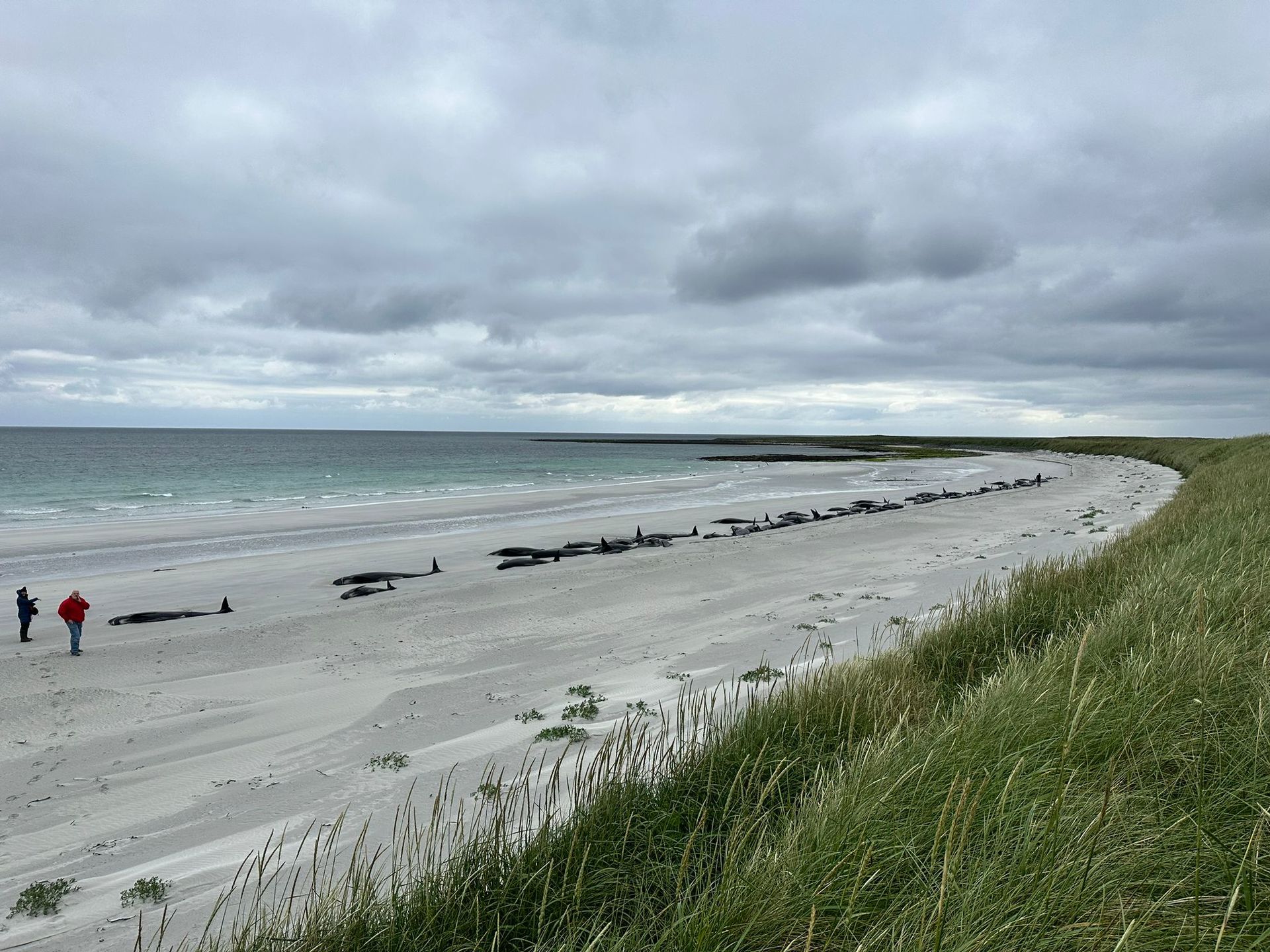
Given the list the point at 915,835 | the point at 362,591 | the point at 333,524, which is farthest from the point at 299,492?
the point at 915,835

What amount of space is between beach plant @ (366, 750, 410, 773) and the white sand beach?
0.41 ft

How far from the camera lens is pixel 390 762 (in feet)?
23.8

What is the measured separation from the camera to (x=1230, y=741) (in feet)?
12.3

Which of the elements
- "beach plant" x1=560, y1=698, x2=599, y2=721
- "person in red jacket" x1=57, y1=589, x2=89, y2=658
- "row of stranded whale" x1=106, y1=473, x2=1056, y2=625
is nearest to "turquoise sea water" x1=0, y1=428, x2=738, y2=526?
"row of stranded whale" x1=106, y1=473, x2=1056, y2=625

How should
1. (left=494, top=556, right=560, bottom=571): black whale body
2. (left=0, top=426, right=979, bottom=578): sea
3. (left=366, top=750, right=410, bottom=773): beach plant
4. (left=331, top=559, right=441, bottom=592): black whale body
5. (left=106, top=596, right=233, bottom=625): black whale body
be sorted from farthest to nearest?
1. (left=0, top=426, right=979, bottom=578): sea
2. (left=494, top=556, right=560, bottom=571): black whale body
3. (left=331, top=559, right=441, bottom=592): black whale body
4. (left=106, top=596, right=233, bottom=625): black whale body
5. (left=366, top=750, right=410, bottom=773): beach plant

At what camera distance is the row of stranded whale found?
49.3 ft

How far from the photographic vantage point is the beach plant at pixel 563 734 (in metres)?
7.48

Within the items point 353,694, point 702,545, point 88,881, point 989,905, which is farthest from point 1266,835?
point 702,545

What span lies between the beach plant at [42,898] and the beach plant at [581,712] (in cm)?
469

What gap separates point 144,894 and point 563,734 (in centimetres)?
386

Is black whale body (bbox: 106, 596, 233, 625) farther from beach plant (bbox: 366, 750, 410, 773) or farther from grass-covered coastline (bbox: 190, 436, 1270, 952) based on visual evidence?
grass-covered coastline (bbox: 190, 436, 1270, 952)

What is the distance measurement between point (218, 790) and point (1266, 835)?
8242mm

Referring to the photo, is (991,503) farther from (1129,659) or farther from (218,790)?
(218,790)

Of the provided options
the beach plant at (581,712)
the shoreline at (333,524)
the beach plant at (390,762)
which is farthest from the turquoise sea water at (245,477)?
the beach plant at (581,712)
